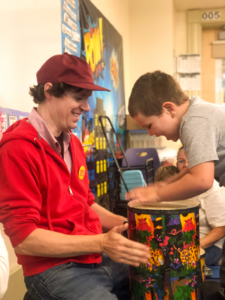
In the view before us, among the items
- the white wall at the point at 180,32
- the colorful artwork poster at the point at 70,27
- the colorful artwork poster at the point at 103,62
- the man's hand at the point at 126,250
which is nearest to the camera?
the man's hand at the point at 126,250

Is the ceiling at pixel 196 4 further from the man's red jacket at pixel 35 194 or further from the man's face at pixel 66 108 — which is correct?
the man's red jacket at pixel 35 194

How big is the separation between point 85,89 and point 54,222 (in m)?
0.55

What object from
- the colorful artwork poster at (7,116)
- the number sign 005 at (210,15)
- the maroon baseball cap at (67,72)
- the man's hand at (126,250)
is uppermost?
the number sign 005 at (210,15)

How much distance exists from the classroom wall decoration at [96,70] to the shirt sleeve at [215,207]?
138cm

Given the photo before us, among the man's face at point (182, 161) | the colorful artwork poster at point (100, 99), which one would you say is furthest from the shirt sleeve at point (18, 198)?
the colorful artwork poster at point (100, 99)

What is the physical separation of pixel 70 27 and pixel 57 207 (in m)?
2.11

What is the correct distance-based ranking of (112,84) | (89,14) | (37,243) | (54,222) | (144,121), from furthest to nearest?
(112,84)
(89,14)
(144,121)
(54,222)
(37,243)

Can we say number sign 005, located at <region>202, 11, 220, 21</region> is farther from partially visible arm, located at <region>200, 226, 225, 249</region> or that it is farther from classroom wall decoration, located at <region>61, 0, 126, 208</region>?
partially visible arm, located at <region>200, 226, 225, 249</region>

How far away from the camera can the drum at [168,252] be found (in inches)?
47.5

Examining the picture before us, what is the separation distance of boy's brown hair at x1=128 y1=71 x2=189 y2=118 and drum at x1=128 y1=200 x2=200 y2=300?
1.64 feet

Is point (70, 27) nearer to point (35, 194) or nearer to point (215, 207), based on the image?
point (215, 207)

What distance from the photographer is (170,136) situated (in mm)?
1581

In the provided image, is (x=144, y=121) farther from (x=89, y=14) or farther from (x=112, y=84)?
(x=112, y=84)

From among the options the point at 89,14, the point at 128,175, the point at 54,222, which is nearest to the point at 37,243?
the point at 54,222
